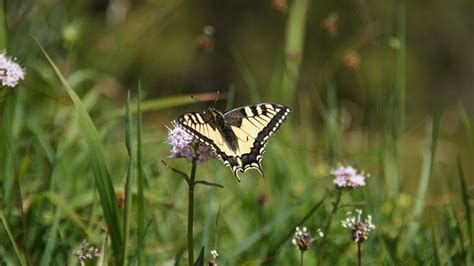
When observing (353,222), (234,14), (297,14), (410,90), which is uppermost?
(234,14)

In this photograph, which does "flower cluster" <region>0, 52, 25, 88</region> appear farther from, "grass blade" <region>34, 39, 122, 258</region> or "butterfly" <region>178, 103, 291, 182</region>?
"butterfly" <region>178, 103, 291, 182</region>

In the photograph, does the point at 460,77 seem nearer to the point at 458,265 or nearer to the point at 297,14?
the point at 297,14

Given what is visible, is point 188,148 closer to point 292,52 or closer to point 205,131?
point 205,131

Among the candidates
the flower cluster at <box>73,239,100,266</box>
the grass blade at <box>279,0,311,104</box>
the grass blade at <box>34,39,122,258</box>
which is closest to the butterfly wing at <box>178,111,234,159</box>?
the grass blade at <box>34,39,122,258</box>

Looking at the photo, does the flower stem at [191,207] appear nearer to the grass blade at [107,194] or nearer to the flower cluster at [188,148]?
the flower cluster at [188,148]

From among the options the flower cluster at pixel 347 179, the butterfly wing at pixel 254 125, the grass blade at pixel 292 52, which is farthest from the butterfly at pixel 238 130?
the grass blade at pixel 292 52

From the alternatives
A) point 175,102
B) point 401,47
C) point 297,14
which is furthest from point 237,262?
point 297,14
